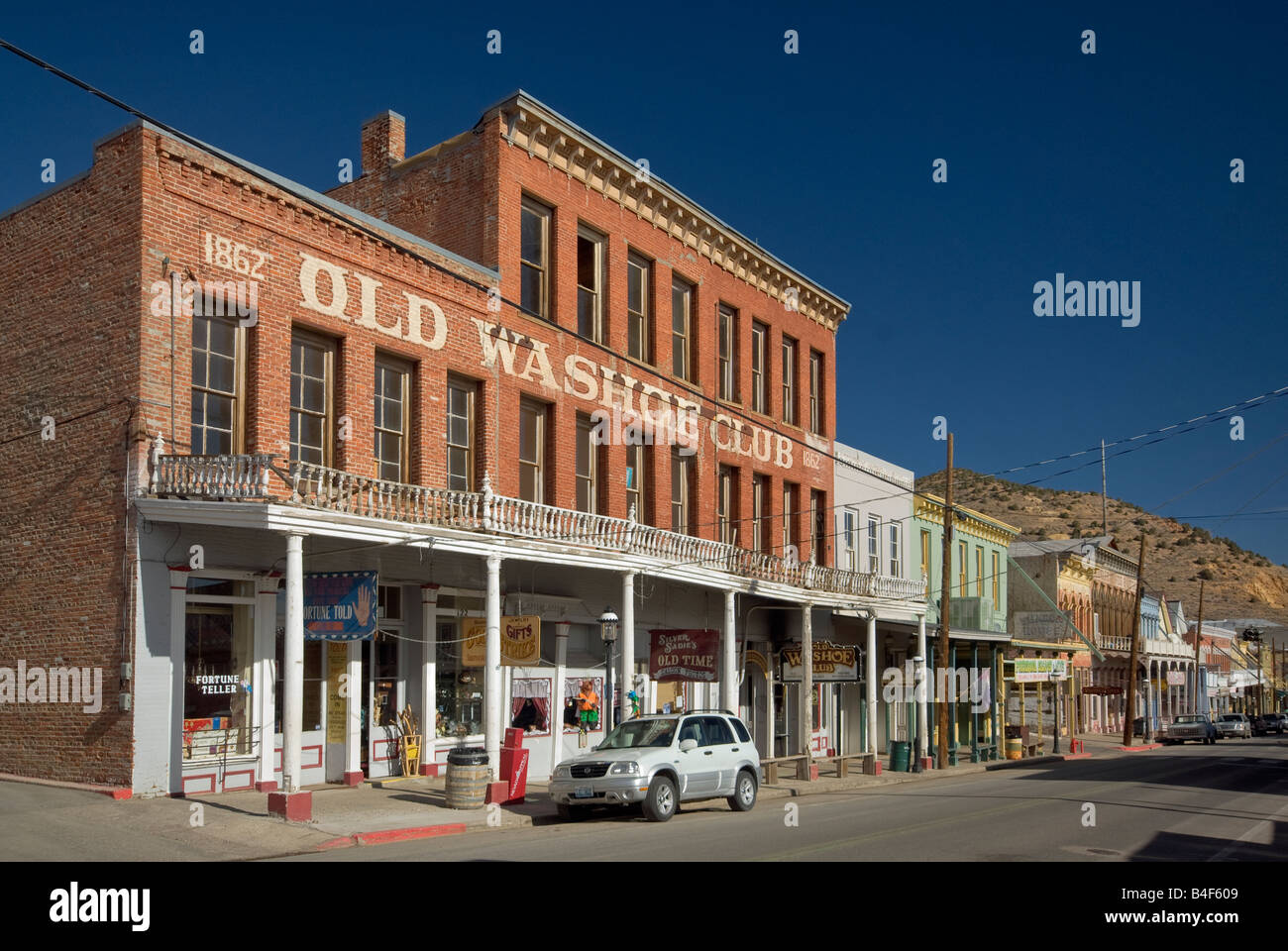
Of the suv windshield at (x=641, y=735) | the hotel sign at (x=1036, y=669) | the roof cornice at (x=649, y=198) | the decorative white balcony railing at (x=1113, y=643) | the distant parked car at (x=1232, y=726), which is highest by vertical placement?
the roof cornice at (x=649, y=198)

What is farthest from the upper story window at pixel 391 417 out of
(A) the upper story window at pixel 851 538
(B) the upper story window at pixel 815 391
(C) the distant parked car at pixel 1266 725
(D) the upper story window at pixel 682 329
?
(C) the distant parked car at pixel 1266 725

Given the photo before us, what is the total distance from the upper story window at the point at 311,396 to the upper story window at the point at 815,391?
19264 millimetres

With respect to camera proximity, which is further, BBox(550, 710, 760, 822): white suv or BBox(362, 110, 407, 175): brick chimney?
BBox(362, 110, 407, 175): brick chimney

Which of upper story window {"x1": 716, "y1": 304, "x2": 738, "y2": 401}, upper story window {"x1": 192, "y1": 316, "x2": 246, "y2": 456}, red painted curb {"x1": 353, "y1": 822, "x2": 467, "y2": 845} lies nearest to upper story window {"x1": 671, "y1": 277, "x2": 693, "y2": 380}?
upper story window {"x1": 716, "y1": 304, "x2": 738, "y2": 401}

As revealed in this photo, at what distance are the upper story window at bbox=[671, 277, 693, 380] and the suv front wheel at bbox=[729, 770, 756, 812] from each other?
12.7 m

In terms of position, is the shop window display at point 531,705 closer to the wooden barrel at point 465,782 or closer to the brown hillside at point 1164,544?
the wooden barrel at point 465,782

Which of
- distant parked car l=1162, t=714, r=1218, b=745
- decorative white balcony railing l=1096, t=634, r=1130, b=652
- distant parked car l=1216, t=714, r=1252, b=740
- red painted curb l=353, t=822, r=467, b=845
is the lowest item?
distant parked car l=1216, t=714, r=1252, b=740

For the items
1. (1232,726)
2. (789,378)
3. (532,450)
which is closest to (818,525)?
(789,378)

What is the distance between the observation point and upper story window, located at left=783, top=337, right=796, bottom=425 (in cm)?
3566

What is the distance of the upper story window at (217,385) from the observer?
18375 millimetres

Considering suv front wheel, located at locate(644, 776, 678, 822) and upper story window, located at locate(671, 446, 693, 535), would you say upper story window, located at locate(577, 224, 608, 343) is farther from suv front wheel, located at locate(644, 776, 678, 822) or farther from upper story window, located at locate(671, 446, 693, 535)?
suv front wheel, located at locate(644, 776, 678, 822)

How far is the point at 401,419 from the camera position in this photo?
22047 mm
